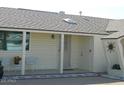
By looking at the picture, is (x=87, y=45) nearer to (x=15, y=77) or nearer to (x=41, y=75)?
(x=41, y=75)

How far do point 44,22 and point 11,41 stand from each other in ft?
7.88

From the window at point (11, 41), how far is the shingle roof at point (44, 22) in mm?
1087

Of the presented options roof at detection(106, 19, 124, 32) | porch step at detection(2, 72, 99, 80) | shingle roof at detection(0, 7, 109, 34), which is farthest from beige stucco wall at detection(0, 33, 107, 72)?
porch step at detection(2, 72, 99, 80)

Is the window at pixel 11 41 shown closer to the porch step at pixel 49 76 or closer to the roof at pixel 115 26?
the porch step at pixel 49 76

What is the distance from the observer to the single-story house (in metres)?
18.5

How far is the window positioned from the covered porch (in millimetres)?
190

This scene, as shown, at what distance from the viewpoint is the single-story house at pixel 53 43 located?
60.8 ft

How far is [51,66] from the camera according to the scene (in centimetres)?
2086

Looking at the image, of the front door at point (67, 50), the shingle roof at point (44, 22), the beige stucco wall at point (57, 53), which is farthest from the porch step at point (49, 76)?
the shingle roof at point (44, 22)

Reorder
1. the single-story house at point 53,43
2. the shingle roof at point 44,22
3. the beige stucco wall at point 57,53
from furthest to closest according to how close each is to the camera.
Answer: the beige stucco wall at point 57,53, the single-story house at point 53,43, the shingle roof at point 44,22

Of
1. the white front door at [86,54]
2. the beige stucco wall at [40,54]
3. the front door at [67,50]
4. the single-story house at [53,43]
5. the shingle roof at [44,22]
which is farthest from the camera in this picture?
the front door at [67,50]

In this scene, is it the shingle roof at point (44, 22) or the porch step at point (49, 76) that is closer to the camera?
the porch step at point (49, 76)

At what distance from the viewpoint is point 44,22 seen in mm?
19531
